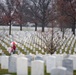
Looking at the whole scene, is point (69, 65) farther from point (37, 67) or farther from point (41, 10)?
point (41, 10)

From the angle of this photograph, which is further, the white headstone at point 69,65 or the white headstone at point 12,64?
the white headstone at point 12,64

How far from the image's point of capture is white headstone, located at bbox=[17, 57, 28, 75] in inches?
421

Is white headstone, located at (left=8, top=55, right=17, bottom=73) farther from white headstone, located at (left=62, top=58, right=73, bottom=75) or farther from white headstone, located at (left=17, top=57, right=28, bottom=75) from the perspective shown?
white headstone, located at (left=62, top=58, right=73, bottom=75)

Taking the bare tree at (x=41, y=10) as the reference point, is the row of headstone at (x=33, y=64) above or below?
below

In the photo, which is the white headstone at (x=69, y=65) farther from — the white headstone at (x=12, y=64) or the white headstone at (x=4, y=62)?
the white headstone at (x=4, y=62)

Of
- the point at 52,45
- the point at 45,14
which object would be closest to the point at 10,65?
the point at 52,45

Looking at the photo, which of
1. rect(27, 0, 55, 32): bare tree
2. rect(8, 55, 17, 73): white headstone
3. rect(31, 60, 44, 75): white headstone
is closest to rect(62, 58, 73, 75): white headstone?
rect(31, 60, 44, 75): white headstone

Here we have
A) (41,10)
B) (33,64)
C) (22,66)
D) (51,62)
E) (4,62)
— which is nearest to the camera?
(33,64)

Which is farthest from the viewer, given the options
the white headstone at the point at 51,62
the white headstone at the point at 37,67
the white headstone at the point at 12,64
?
the white headstone at the point at 12,64

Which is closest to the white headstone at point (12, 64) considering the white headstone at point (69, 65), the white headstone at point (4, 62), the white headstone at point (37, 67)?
the white headstone at point (4, 62)

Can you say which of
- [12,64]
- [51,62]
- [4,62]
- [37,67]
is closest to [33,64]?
[37,67]

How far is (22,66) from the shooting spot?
10.7 meters

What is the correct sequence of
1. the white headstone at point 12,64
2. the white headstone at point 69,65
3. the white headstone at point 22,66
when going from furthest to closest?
1. the white headstone at point 12,64
2. the white headstone at point 22,66
3. the white headstone at point 69,65

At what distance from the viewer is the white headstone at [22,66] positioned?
1069 centimetres
